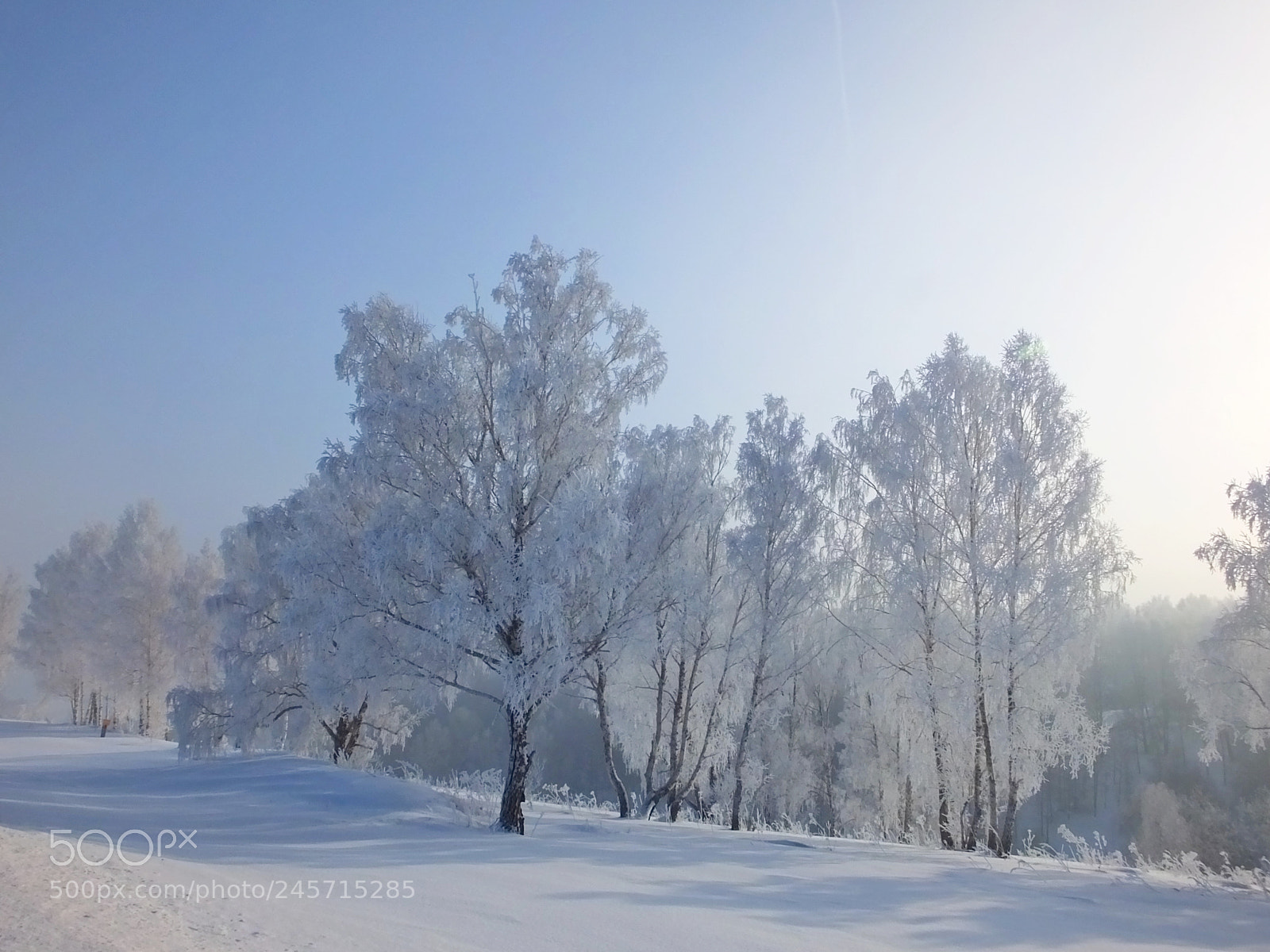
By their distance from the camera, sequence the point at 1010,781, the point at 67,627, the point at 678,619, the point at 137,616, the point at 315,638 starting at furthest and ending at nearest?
the point at 67,627 → the point at 137,616 → the point at 678,619 → the point at 1010,781 → the point at 315,638

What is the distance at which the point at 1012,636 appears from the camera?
15.8 meters

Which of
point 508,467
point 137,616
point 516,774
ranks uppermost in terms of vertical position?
point 508,467

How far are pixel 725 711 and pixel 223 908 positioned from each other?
61.5ft

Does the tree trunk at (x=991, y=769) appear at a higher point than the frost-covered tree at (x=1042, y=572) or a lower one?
lower

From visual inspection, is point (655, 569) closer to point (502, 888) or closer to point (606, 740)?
point (502, 888)

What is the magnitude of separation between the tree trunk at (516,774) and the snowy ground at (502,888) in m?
0.39

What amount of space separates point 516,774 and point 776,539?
969 cm

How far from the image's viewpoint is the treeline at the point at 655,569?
40.6 feet

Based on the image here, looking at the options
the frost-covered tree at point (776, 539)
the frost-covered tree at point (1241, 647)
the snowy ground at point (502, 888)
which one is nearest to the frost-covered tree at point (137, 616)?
the snowy ground at point (502, 888)

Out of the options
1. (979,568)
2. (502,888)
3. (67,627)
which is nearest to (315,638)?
(502,888)

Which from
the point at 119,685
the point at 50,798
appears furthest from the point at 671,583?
the point at 119,685

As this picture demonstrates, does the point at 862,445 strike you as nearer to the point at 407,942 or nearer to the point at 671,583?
the point at 671,583

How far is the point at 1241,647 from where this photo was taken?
71.6ft

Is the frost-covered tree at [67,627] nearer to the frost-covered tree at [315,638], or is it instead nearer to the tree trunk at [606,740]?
the frost-covered tree at [315,638]
